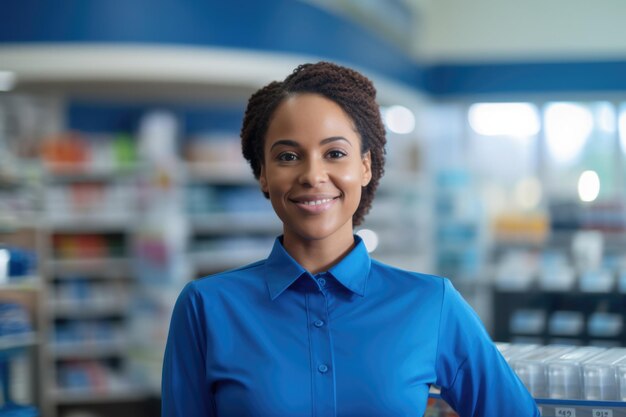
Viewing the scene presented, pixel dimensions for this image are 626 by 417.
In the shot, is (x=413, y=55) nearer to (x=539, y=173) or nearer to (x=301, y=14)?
(x=539, y=173)

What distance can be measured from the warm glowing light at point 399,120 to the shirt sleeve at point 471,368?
38.9 feet

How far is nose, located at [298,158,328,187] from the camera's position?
1.54 metres

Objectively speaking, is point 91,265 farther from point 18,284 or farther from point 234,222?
point 18,284

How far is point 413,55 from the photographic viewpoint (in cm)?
1320

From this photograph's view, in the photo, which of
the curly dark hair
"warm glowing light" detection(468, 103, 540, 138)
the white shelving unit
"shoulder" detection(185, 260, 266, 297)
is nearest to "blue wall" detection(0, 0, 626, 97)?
the white shelving unit

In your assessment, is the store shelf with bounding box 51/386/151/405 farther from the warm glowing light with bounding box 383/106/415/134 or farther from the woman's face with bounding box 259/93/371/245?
the warm glowing light with bounding box 383/106/415/134

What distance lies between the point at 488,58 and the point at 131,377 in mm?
8109

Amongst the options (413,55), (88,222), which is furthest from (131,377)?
(413,55)

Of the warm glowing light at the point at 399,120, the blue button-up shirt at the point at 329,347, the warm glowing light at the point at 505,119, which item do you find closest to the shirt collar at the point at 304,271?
the blue button-up shirt at the point at 329,347

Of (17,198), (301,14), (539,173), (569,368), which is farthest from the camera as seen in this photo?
(539,173)

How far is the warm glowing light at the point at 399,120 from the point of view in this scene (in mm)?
13539

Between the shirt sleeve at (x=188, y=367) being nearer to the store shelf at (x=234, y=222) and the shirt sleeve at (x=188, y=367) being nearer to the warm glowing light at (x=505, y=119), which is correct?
the store shelf at (x=234, y=222)

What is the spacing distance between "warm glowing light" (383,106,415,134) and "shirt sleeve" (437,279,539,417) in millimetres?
11869

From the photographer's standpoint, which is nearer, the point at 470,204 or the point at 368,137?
the point at 368,137
